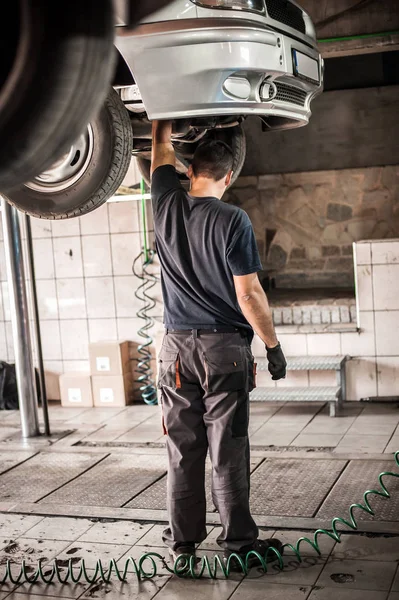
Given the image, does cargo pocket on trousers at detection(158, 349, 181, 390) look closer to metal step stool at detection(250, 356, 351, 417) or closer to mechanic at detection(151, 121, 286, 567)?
mechanic at detection(151, 121, 286, 567)

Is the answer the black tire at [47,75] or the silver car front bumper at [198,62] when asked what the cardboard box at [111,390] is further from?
the black tire at [47,75]

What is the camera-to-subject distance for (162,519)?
439cm

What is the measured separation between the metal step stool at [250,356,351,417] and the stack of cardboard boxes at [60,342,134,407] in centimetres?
134

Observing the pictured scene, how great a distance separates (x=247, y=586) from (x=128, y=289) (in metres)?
4.41

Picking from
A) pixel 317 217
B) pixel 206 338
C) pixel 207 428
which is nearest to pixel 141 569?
pixel 207 428

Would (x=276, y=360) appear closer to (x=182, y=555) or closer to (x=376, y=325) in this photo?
(x=182, y=555)

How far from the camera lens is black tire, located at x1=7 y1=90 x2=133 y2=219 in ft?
12.4

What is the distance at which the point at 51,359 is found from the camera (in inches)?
315

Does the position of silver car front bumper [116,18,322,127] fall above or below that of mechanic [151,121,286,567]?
above

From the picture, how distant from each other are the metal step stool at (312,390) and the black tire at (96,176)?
3.23 m

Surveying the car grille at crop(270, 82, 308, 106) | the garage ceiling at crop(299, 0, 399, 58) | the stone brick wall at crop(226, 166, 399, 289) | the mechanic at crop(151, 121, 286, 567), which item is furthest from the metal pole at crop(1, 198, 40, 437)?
the stone brick wall at crop(226, 166, 399, 289)

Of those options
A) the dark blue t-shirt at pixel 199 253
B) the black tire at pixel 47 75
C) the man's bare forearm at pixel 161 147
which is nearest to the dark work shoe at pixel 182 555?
the dark blue t-shirt at pixel 199 253

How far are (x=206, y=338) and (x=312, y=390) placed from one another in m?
3.25

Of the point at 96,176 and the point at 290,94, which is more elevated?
the point at 290,94
